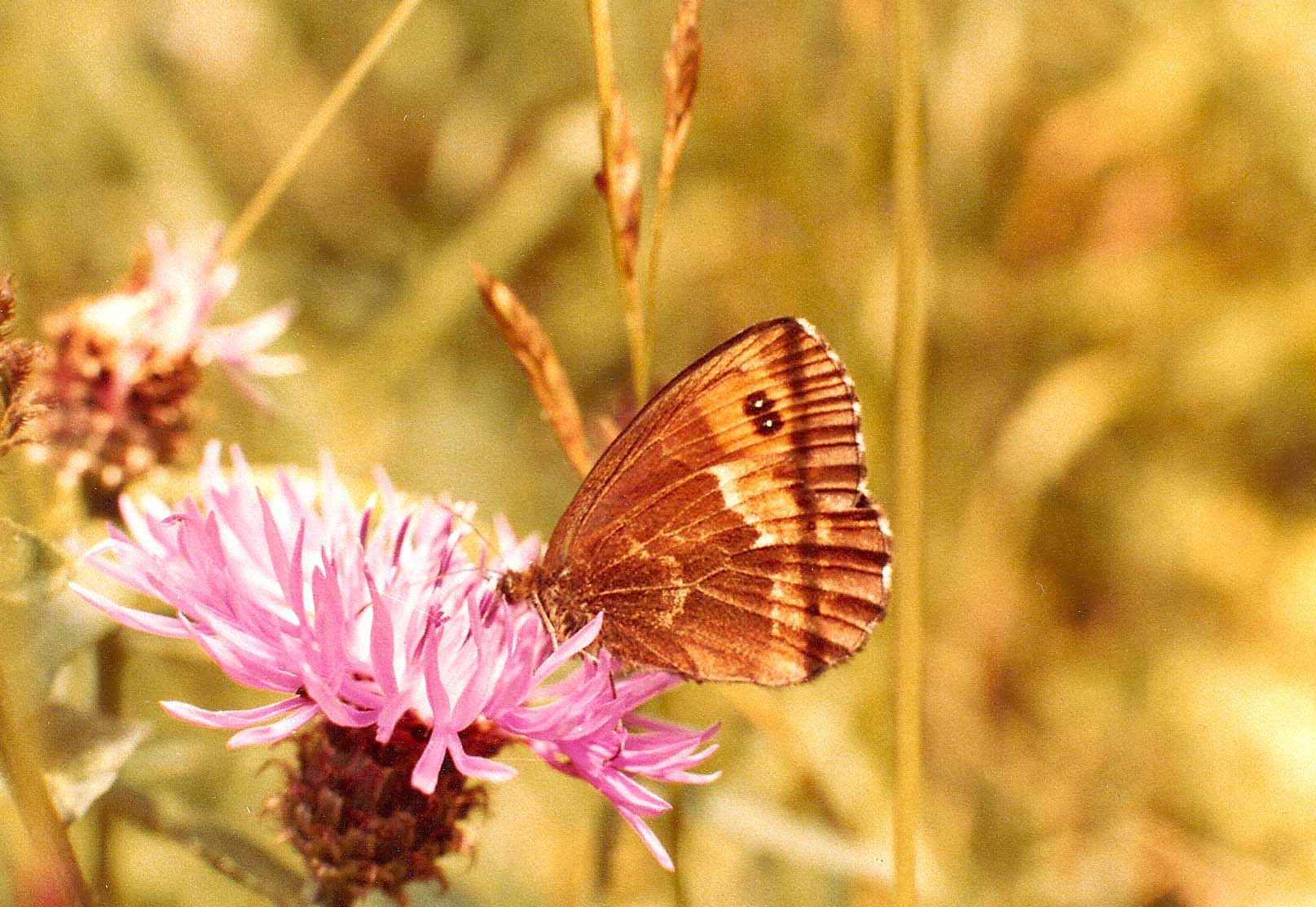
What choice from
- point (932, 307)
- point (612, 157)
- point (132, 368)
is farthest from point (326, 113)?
point (932, 307)

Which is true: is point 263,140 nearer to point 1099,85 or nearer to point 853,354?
point 853,354

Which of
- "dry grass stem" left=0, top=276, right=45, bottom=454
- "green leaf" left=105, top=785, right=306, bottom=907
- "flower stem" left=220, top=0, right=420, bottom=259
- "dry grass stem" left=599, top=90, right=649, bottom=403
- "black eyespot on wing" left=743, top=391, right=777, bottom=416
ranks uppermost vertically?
"flower stem" left=220, top=0, right=420, bottom=259

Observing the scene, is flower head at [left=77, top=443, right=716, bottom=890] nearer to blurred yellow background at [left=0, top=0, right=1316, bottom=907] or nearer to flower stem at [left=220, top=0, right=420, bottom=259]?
flower stem at [left=220, top=0, right=420, bottom=259]

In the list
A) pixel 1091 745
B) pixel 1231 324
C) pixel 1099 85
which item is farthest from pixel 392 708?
pixel 1099 85

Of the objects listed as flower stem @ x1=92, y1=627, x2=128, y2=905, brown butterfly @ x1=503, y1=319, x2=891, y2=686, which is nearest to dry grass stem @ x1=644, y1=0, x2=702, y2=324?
brown butterfly @ x1=503, y1=319, x2=891, y2=686

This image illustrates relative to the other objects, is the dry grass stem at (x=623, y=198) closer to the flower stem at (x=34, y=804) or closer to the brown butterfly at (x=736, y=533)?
the brown butterfly at (x=736, y=533)
